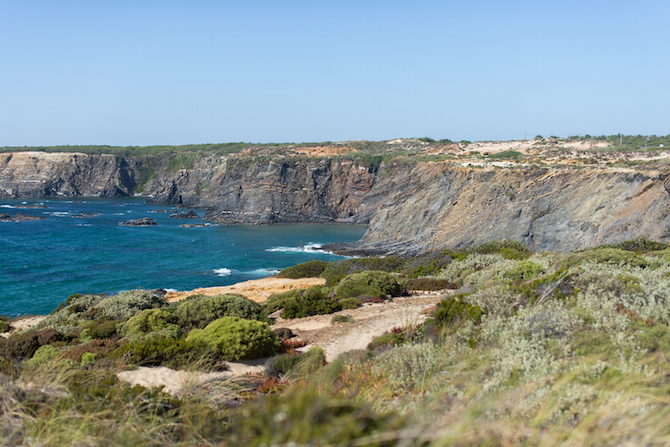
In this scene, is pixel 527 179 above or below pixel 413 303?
above

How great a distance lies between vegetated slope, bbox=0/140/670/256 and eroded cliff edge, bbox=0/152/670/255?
104 mm

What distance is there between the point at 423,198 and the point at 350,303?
1332 inches

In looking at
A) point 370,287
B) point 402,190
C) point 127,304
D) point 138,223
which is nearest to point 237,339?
point 370,287

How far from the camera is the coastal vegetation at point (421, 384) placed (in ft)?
9.97

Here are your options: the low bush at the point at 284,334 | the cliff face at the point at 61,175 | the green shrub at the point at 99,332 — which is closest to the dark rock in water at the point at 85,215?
the cliff face at the point at 61,175

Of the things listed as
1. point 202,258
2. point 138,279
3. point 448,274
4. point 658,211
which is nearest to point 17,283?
point 138,279

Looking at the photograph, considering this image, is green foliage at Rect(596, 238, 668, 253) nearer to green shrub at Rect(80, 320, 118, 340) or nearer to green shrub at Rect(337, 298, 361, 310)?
green shrub at Rect(337, 298, 361, 310)

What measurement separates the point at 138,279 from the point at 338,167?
48.8 metres

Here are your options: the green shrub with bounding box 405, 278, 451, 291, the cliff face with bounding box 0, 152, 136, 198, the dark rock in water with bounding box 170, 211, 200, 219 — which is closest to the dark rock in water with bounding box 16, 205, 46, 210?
the cliff face with bounding box 0, 152, 136, 198

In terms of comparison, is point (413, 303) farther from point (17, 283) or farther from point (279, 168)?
point (279, 168)

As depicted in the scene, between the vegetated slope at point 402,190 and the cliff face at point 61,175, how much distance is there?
0.25 metres

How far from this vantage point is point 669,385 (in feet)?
13.9

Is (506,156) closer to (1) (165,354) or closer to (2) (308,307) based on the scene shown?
(2) (308,307)

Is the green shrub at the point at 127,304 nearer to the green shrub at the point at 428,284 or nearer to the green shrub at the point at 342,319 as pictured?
the green shrub at the point at 342,319
